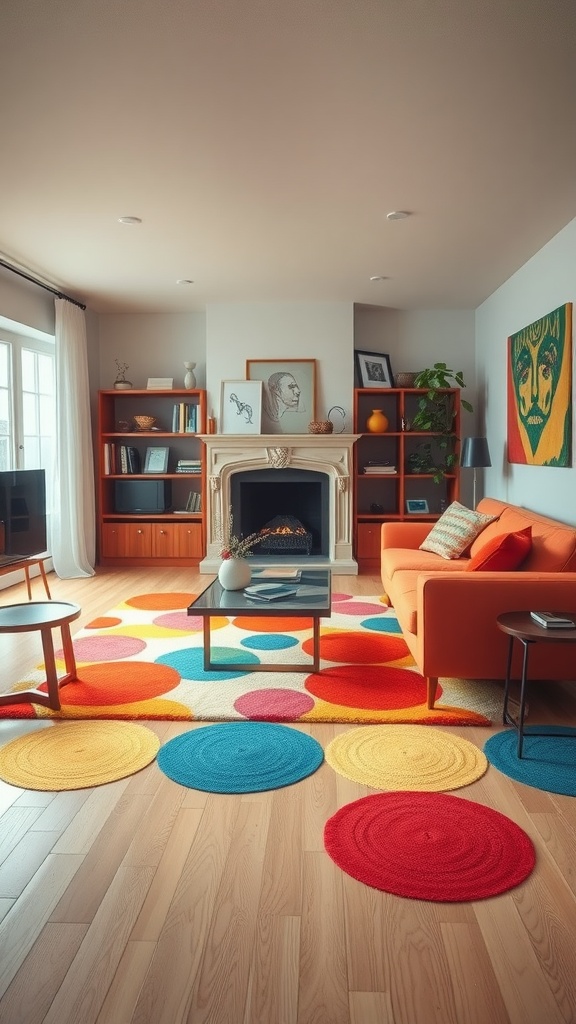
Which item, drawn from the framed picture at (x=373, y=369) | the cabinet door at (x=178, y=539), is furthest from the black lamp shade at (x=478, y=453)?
the cabinet door at (x=178, y=539)

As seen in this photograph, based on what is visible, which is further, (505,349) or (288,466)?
(288,466)

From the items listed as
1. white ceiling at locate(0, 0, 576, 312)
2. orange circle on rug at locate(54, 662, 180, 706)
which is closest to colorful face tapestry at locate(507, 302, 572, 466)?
white ceiling at locate(0, 0, 576, 312)

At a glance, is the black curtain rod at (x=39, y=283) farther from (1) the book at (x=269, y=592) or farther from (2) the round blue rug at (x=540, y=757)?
(2) the round blue rug at (x=540, y=757)

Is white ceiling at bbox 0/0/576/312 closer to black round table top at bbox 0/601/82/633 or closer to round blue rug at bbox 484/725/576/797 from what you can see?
black round table top at bbox 0/601/82/633

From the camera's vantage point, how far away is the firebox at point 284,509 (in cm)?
707

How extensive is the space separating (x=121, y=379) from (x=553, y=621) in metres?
5.51

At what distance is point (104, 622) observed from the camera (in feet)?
16.0

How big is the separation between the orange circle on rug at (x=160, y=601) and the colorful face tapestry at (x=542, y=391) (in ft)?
8.89

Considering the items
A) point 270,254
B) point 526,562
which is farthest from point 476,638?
point 270,254

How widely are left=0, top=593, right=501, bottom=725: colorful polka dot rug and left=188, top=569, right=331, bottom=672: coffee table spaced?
48mm

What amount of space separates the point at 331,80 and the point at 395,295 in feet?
12.9

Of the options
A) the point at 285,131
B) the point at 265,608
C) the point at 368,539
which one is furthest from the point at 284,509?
the point at 285,131

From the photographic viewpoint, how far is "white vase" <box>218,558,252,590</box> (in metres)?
4.03

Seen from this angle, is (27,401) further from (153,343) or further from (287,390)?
(287,390)
